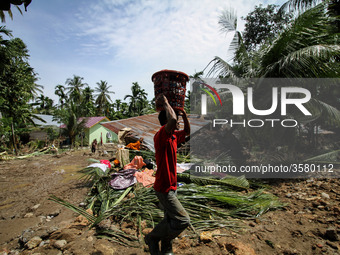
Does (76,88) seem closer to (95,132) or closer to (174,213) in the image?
(95,132)

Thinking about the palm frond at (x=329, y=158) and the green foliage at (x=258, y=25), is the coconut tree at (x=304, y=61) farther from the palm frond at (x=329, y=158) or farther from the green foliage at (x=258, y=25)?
the green foliage at (x=258, y=25)

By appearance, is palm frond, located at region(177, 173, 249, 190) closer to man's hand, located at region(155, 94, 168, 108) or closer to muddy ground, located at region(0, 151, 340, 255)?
muddy ground, located at region(0, 151, 340, 255)

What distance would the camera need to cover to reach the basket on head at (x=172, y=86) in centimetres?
189

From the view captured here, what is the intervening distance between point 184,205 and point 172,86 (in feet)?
6.84

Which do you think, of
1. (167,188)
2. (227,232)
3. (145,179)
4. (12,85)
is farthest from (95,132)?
(167,188)

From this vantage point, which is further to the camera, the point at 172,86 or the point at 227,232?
the point at 227,232

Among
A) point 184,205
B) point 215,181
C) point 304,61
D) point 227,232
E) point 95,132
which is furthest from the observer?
point 95,132

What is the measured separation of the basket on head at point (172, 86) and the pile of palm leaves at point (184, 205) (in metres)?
1.67

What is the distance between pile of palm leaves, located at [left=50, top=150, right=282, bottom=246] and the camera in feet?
8.89

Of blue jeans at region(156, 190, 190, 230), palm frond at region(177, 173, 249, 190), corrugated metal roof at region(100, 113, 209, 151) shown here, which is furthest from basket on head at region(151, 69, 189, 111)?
corrugated metal roof at region(100, 113, 209, 151)

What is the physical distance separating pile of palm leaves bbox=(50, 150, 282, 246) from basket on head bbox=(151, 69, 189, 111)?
1.67 m

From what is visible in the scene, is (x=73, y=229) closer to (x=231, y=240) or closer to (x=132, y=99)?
(x=231, y=240)

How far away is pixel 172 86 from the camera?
1890 mm

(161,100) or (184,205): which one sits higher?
(161,100)
